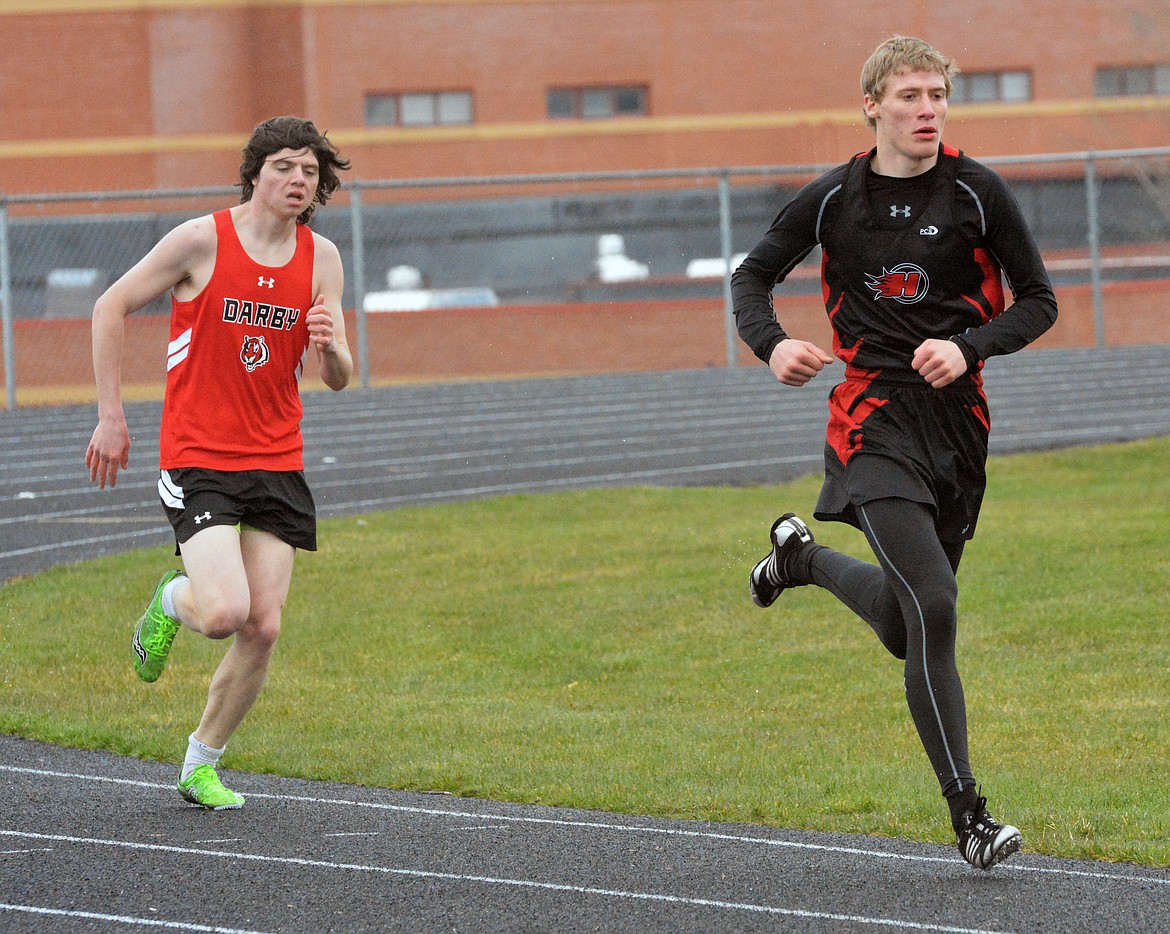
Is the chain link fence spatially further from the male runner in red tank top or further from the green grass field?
the male runner in red tank top

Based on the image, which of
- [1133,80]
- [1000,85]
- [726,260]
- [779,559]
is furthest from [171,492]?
[1133,80]

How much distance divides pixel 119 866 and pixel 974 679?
4370 millimetres

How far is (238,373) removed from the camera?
543cm

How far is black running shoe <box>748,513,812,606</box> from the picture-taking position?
5.84 metres

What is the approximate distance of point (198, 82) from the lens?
3388 centimetres

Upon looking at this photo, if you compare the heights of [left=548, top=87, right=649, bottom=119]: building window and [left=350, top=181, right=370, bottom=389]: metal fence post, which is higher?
[left=548, top=87, right=649, bottom=119]: building window

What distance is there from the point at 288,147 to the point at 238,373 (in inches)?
29.0

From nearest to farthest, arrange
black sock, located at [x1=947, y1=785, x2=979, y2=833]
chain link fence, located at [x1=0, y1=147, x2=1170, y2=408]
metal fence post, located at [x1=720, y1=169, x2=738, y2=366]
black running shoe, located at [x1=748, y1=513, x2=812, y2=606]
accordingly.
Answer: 1. black sock, located at [x1=947, y1=785, x2=979, y2=833]
2. black running shoe, located at [x1=748, y1=513, x2=812, y2=606]
3. metal fence post, located at [x1=720, y1=169, x2=738, y2=366]
4. chain link fence, located at [x1=0, y1=147, x2=1170, y2=408]

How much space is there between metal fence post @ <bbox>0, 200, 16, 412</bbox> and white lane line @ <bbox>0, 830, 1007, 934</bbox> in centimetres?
1576

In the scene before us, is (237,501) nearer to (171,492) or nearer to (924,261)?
(171,492)

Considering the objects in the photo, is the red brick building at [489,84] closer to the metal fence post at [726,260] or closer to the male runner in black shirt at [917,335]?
the metal fence post at [726,260]

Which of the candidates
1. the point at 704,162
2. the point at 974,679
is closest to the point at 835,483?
the point at 974,679

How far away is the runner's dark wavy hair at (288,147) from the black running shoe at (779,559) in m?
1.89

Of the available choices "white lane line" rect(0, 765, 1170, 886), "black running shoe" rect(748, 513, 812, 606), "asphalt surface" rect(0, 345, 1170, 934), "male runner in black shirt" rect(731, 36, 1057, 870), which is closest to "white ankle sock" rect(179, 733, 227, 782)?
"asphalt surface" rect(0, 345, 1170, 934)
